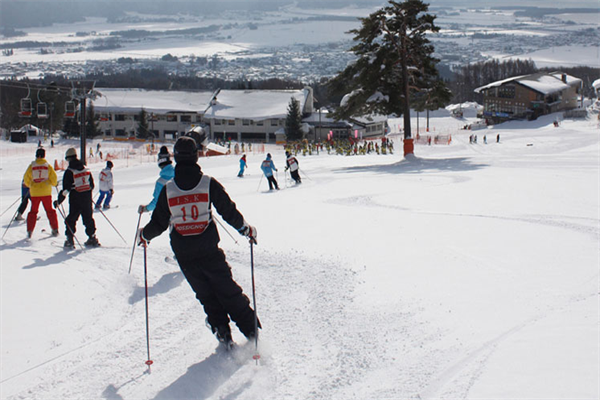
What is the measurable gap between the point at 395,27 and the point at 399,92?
9.25 feet

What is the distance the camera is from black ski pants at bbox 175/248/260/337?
14.8 feet

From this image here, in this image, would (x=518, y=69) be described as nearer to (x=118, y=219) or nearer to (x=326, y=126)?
(x=326, y=126)

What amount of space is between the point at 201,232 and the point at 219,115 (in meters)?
73.3

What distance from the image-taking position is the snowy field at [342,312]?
13.0ft

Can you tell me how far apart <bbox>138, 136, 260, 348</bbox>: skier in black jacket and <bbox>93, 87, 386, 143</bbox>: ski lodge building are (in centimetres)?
6617

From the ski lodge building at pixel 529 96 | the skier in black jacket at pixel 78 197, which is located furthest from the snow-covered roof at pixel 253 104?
the skier in black jacket at pixel 78 197

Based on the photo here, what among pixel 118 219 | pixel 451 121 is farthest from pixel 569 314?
pixel 451 121

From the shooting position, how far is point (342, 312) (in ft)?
17.1

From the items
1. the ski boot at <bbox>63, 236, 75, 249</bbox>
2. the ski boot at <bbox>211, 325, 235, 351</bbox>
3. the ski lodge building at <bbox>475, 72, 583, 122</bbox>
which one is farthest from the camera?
the ski lodge building at <bbox>475, 72, 583, 122</bbox>

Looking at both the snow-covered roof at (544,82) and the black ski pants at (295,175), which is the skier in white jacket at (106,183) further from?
the snow-covered roof at (544,82)

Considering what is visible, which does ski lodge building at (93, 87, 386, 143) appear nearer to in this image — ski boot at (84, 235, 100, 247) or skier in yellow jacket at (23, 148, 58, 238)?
skier in yellow jacket at (23, 148, 58, 238)

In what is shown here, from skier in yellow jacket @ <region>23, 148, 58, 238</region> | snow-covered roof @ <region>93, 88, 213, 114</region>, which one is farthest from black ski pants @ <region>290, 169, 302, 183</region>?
snow-covered roof @ <region>93, 88, 213, 114</region>

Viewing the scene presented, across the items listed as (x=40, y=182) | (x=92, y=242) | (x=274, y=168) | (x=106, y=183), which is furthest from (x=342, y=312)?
(x=274, y=168)

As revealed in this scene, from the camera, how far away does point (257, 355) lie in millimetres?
4332
